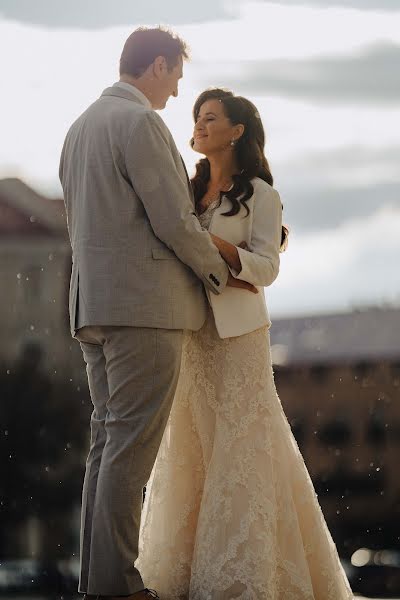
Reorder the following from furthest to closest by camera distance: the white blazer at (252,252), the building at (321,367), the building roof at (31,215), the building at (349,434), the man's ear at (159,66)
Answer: the building at (349,434) < the building at (321,367) < the building roof at (31,215) < the white blazer at (252,252) < the man's ear at (159,66)

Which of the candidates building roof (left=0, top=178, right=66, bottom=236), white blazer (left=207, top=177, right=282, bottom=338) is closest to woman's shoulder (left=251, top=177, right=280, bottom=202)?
white blazer (left=207, top=177, right=282, bottom=338)

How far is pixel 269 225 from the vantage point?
11.0ft

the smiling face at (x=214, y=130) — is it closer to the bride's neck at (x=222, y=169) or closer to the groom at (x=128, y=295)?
the bride's neck at (x=222, y=169)

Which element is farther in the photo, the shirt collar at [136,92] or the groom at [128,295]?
the shirt collar at [136,92]

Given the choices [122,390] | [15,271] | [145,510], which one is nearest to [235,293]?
[122,390]

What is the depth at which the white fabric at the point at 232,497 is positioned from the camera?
322 cm

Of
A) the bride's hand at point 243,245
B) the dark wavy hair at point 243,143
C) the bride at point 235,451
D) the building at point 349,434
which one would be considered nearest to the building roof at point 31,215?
the building at point 349,434

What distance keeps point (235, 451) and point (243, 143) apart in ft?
2.89

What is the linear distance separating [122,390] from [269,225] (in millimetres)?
677

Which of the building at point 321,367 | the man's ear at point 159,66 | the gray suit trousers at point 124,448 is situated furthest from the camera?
the building at point 321,367

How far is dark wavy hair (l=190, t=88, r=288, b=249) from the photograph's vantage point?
3.45 metres

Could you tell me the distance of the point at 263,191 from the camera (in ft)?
11.1

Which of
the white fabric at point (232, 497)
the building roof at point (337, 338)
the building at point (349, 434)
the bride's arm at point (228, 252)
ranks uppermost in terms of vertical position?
the bride's arm at point (228, 252)

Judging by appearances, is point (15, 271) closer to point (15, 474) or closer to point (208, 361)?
point (15, 474)
